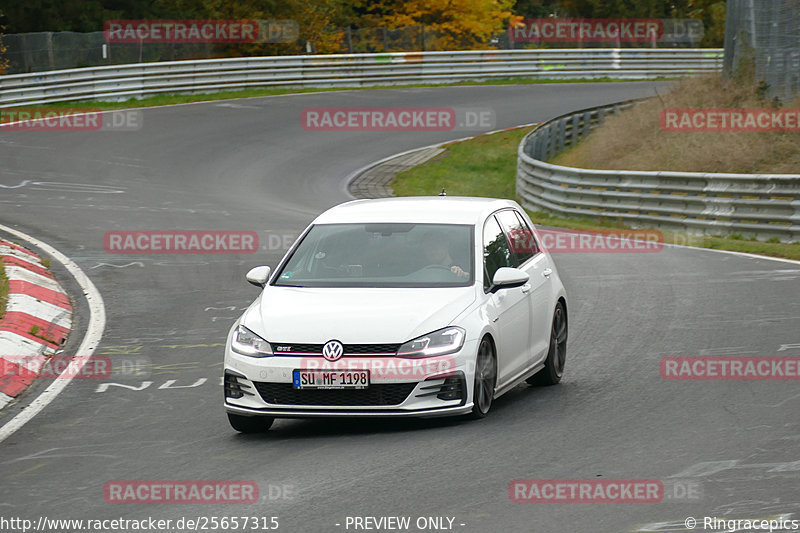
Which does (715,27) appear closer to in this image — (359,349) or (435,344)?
(435,344)

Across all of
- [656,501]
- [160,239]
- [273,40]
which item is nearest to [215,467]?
[656,501]

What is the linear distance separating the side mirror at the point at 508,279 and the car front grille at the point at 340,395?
3.89 ft

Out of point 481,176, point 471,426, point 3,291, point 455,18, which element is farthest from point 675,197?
point 455,18

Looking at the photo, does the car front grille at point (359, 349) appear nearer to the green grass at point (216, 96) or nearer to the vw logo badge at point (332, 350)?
the vw logo badge at point (332, 350)

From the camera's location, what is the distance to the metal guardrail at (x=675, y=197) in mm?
21406

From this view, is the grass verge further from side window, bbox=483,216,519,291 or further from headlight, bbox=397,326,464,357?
headlight, bbox=397,326,464,357

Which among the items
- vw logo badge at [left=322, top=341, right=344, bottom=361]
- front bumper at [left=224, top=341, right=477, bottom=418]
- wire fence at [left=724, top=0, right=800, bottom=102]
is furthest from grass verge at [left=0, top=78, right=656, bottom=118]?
vw logo badge at [left=322, top=341, right=344, bottom=361]

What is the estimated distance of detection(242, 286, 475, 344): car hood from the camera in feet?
27.8

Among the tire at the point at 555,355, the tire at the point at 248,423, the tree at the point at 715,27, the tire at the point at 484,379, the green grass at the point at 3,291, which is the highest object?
the tire at the point at 484,379

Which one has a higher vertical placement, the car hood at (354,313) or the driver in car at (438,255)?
the driver in car at (438,255)

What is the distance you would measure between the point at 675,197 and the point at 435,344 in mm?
15873

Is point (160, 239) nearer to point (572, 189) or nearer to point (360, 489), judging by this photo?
point (572, 189)

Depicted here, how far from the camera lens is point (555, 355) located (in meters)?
10.6

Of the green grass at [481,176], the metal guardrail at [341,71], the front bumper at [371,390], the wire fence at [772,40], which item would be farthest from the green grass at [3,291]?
the metal guardrail at [341,71]
